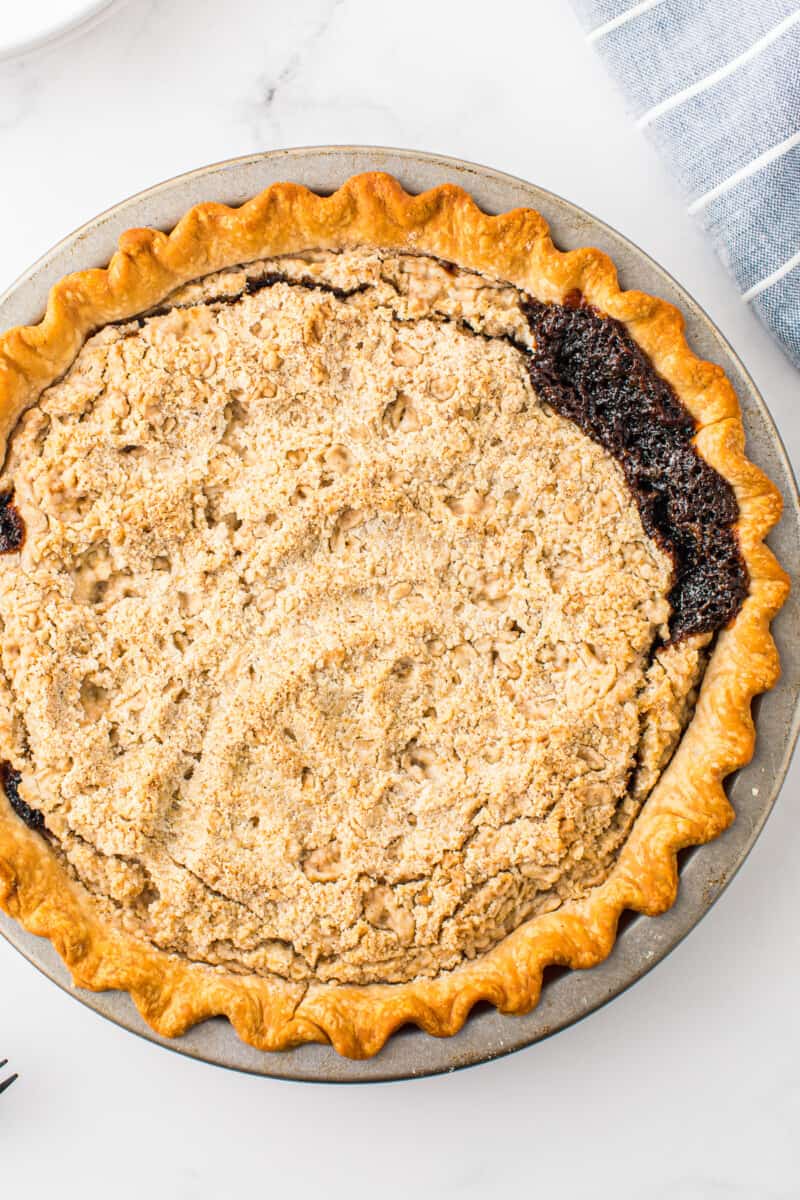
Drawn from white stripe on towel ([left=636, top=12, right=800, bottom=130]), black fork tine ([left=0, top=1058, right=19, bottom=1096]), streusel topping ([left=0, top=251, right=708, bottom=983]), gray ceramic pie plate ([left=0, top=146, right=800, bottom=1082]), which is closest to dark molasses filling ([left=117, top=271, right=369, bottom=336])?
streusel topping ([left=0, top=251, right=708, bottom=983])

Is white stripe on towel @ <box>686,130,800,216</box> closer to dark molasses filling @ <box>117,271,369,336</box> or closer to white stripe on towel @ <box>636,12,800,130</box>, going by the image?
white stripe on towel @ <box>636,12,800,130</box>

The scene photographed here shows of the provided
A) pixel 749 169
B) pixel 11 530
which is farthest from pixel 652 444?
pixel 11 530

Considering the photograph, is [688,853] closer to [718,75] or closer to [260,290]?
[260,290]

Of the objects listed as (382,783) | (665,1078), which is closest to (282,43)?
(382,783)

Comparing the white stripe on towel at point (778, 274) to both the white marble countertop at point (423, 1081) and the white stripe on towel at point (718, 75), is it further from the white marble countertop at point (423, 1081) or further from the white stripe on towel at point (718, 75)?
the white stripe on towel at point (718, 75)

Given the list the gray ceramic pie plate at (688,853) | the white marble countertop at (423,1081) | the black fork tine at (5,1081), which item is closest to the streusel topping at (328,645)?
the gray ceramic pie plate at (688,853)

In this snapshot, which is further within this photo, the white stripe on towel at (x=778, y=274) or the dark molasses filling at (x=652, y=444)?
the white stripe on towel at (x=778, y=274)
